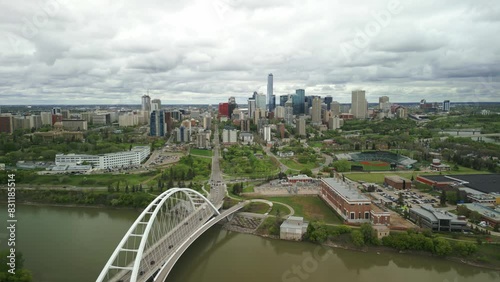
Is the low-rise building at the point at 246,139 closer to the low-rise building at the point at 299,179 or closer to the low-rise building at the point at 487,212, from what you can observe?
the low-rise building at the point at 299,179

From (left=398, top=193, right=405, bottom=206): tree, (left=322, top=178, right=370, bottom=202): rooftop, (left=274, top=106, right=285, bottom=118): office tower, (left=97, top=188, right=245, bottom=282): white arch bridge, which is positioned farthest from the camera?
(left=274, top=106, right=285, bottom=118): office tower

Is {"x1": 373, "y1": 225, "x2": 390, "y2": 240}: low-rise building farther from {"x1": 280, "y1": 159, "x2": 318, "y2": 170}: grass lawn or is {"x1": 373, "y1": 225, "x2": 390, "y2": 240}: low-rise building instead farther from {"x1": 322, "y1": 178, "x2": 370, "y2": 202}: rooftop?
{"x1": 280, "y1": 159, "x2": 318, "y2": 170}: grass lawn

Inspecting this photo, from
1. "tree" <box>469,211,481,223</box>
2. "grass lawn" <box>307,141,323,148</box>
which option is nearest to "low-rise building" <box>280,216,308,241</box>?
"tree" <box>469,211,481,223</box>

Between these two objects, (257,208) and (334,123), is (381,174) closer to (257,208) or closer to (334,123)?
(257,208)

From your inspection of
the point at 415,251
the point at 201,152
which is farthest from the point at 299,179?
the point at 201,152

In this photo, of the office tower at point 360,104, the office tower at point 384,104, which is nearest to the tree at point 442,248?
the office tower at point 360,104

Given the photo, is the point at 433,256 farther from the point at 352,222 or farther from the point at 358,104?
the point at 358,104

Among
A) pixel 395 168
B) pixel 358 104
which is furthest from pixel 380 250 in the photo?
pixel 358 104
